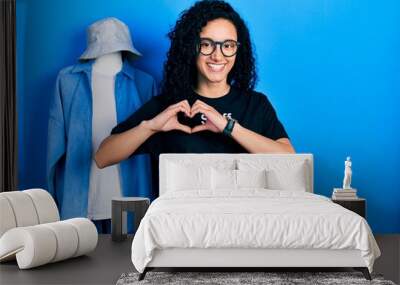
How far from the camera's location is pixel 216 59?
23.4 ft

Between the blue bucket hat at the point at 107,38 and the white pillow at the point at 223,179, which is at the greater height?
the blue bucket hat at the point at 107,38

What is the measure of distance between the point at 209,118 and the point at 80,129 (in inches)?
52.2

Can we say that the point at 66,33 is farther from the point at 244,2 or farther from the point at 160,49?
the point at 244,2

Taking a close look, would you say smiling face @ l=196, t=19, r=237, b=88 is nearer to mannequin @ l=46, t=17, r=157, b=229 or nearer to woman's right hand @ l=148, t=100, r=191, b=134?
woman's right hand @ l=148, t=100, r=191, b=134

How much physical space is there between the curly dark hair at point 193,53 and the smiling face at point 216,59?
47mm

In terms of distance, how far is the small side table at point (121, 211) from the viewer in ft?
22.2

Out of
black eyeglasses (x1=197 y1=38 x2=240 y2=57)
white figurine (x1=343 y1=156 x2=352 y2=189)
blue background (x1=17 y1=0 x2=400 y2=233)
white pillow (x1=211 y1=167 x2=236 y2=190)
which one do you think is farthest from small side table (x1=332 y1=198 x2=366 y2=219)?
black eyeglasses (x1=197 y1=38 x2=240 y2=57)

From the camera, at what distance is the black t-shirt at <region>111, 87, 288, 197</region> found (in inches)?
283

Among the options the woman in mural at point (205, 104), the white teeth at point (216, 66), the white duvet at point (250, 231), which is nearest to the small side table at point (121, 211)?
the woman in mural at point (205, 104)

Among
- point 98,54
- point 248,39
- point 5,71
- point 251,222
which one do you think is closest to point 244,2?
point 248,39

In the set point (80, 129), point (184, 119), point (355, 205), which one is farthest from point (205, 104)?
point (355, 205)

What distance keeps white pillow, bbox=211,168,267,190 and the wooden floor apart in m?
1.02

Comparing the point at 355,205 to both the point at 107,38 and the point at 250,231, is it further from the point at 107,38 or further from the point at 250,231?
the point at 107,38

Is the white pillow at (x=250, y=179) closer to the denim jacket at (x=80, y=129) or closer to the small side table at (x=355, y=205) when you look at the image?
the small side table at (x=355, y=205)
